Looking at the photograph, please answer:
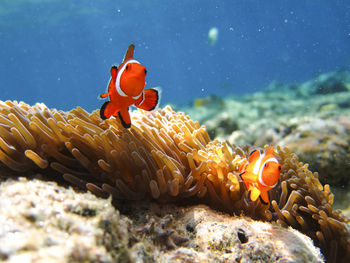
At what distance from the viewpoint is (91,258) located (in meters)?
0.92

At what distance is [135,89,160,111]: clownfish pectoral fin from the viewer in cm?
188

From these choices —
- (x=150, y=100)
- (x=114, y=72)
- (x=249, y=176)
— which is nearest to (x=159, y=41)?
(x=150, y=100)

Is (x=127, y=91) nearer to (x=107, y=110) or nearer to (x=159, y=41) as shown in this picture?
(x=107, y=110)

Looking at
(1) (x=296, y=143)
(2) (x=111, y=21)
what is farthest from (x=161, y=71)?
(1) (x=296, y=143)

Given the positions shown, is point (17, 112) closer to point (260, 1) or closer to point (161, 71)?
point (260, 1)

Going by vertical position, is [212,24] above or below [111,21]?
above

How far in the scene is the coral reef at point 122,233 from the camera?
92 centimetres

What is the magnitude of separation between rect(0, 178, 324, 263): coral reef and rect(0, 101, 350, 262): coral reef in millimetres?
138

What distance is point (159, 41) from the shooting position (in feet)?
186

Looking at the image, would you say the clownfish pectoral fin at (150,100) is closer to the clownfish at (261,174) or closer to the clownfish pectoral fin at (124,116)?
the clownfish pectoral fin at (124,116)

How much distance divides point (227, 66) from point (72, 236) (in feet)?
374

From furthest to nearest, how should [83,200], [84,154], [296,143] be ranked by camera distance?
[296,143]
[84,154]
[83,200]

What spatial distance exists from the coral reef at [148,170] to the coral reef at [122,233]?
0.45 ft

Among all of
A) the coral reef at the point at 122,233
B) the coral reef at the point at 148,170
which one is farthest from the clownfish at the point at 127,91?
the coral reef at the point at 122,233
